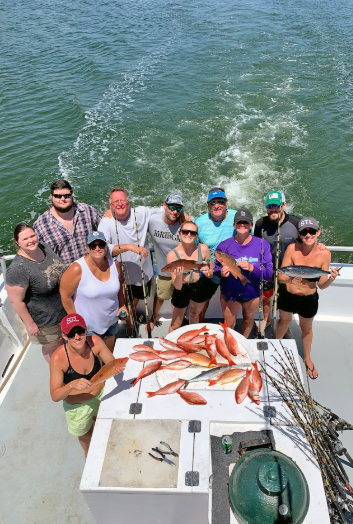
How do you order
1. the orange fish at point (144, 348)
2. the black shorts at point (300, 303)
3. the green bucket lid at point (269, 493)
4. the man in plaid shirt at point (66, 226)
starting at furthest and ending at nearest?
the black shorts at point (300, 303)
the man in plaid shirt at point (66, 226)
the orange fish at point (144, 348)
the green bucket lid at point (269, 493)

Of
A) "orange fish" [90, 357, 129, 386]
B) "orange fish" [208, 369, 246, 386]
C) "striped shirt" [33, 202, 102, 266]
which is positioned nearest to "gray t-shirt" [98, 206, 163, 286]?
"striped shirt" [33, 202, 102, 266]

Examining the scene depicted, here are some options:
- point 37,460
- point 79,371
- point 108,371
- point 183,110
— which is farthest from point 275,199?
point 183,110

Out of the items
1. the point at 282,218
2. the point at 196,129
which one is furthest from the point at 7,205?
the point at 282,218

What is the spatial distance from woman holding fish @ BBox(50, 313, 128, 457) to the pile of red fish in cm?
30

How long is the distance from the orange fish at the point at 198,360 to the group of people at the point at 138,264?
69 cm

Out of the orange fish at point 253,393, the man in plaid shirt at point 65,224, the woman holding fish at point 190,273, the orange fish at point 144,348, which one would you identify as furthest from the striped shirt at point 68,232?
the orange fish at point 253,393

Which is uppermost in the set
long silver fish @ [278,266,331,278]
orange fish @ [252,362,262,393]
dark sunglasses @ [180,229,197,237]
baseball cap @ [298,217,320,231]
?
baseball cap @ [298,217,320,231]

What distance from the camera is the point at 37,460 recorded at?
13.6 ft

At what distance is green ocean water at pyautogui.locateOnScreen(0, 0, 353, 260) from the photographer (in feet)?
41.9

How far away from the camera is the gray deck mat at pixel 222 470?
8.56 ft

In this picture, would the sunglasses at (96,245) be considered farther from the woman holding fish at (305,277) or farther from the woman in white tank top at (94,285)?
the woman holding fish at (305,277)

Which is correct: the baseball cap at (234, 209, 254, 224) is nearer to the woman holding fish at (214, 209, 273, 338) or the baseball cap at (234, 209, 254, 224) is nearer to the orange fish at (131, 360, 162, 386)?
the woman holding fish at (214, 209, 273, 338)

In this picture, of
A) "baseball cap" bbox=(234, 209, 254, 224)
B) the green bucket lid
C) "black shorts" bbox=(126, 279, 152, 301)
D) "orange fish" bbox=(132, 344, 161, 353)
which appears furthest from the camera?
"black shorts" bbox=(126, 279, 152, 301)

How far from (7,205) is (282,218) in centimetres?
1060
